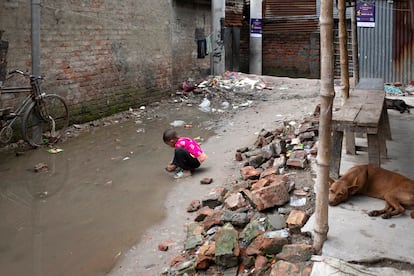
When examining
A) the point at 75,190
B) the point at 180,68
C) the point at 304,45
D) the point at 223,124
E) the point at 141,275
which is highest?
the point at 304,45

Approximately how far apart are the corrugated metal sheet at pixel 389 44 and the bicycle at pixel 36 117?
769cm

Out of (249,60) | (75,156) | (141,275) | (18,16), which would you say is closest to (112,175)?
(75,156)

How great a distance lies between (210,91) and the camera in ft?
37.3

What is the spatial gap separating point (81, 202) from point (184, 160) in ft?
4.46

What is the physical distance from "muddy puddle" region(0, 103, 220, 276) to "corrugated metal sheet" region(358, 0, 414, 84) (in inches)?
237

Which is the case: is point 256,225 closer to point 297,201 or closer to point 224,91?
point 297,201

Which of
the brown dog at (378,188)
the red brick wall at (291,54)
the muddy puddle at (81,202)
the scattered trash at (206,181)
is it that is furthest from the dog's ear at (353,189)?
the red brick wall at (291,54)

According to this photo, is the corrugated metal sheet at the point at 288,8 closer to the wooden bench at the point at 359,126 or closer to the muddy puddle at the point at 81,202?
the muddy puddle at the point at 81,202

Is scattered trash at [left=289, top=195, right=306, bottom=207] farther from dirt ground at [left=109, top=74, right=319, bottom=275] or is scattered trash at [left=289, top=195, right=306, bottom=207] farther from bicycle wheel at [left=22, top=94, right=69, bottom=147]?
bicycle wheel at [left=22, top=94, right=69, bottom=147]

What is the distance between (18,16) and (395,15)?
8627 mm

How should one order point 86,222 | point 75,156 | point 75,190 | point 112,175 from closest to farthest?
point 86,222
point 75,190
point 112,175
point 75,156

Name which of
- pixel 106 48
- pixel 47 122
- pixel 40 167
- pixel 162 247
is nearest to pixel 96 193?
pixel 40 167

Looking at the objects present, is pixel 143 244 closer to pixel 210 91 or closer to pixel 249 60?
pixel 210 91

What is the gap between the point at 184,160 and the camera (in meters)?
5.68
